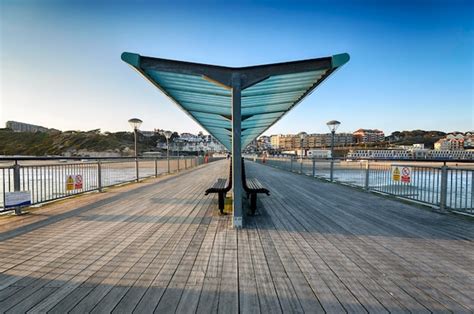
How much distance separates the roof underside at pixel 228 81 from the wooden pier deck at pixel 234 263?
2800 millimetres

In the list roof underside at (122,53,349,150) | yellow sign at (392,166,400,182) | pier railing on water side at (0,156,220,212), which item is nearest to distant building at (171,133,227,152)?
pier railing on water side at (0,156,220,212)

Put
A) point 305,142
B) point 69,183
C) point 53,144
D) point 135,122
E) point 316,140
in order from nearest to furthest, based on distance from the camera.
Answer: point 69,183, point 135,122, point 305,142, point 53,144, point 316,140

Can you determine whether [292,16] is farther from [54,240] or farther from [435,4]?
[54,240]

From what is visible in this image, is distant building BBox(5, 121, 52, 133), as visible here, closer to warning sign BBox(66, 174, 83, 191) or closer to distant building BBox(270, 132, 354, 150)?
distant building BBox(270, 132, 354, 150)

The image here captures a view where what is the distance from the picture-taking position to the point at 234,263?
264cm

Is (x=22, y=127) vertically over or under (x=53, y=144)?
over

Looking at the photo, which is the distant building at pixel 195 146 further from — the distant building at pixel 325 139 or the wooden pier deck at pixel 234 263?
the distant building at pixel 325 139

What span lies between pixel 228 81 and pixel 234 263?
302 cm

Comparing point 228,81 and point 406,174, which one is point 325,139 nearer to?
point 406,174

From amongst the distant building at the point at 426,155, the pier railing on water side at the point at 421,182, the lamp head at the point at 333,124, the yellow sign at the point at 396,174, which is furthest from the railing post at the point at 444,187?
the lamp head at the point at 333,124

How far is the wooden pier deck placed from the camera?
193cm

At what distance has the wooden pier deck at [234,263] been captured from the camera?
193cm

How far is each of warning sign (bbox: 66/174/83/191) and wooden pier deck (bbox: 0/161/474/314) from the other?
53.4 inches

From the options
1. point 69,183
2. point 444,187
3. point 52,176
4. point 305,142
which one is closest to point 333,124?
point 444,187
